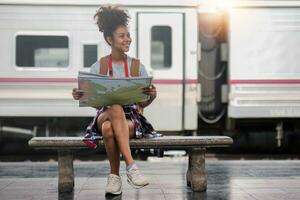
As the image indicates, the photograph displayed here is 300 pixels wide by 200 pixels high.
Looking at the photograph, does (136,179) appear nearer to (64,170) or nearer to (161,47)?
(64,170)

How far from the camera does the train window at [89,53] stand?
10.3 meters

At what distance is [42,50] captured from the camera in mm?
10344

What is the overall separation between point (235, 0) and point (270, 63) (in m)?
1.33

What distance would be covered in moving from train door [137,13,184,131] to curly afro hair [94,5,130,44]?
5228 millimetres

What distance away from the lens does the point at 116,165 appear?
4.96 metres

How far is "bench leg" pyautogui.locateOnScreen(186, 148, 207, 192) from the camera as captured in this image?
212 inches

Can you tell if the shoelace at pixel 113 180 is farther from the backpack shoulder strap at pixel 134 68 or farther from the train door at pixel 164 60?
the train door at pixel 164 60

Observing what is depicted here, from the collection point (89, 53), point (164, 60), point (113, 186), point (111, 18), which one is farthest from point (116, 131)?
point (164, 60)

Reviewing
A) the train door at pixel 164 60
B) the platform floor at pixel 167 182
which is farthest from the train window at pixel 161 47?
the platform floor at pixel 167 182

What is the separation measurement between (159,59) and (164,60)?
9 cm

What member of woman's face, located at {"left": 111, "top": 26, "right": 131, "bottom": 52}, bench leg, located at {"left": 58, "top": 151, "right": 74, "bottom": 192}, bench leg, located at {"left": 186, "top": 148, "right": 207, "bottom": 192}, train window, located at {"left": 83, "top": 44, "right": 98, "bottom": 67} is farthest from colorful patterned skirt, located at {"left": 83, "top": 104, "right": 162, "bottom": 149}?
train window, located at {"left": 83, "top": 44, "right": 98, "bottom": 67}

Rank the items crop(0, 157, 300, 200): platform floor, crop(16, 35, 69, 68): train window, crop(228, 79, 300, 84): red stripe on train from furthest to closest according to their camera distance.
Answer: crop(228, 79, 300, 84): red stripe on train, crop(16, 35, 69, 68): train window, crop(0, 157, 300, 200): platform floor

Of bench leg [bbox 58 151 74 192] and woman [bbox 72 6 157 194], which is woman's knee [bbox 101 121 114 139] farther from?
bench leg [bbox 58 151 74 192]

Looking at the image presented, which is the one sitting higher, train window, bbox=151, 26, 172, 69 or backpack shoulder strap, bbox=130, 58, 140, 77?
train window, bbox=151, 26, 172, 69
